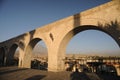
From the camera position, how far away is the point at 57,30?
13.4m

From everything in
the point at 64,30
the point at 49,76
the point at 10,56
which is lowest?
the point at 49,76

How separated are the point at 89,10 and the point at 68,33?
2.79m

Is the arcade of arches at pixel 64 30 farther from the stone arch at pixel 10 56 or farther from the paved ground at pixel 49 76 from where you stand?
the stone arch at pixel 10 56

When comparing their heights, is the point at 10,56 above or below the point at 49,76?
above

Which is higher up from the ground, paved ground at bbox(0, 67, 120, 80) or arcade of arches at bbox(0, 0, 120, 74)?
arcade of arches at bbox(0, 0, 120, 74)

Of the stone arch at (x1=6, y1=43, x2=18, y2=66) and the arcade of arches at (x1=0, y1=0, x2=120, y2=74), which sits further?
the stone arch at (x1=6, y1=43, x2=18, y2=66)

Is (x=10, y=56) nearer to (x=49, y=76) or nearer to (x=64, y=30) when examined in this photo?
(x=64, y=30)

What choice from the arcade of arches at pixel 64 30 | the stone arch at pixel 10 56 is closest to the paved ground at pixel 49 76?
the arcade of arches at pixel 64 30

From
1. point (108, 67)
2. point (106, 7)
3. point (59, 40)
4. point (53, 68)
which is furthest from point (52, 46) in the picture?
point (108, 67)

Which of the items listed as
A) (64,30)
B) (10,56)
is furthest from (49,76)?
(10,56)

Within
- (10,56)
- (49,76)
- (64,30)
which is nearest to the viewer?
(49,76)

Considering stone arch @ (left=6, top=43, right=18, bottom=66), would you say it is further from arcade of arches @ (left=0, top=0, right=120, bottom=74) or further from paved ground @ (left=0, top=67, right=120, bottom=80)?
paved ground @ (left=0, top=67, right=120, bottom=80)

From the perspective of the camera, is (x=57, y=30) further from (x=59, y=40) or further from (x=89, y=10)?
(x=89, y=10)

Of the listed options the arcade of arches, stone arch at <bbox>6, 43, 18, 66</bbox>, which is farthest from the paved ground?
stone arch at <bbox>6, 43, 18, 66</bbox>
